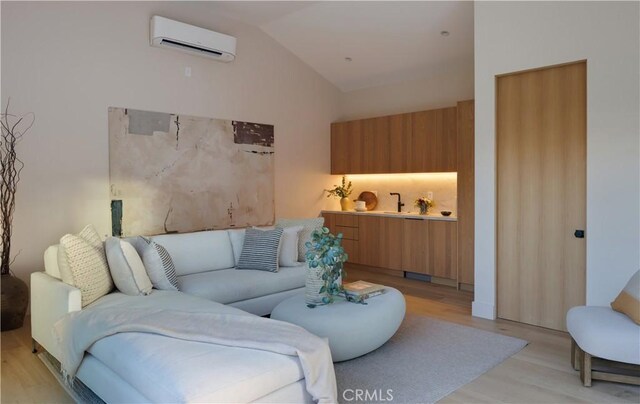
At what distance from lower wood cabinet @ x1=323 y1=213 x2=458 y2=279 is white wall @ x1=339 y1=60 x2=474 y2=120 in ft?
5.37

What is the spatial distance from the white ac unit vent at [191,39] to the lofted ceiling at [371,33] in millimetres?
446

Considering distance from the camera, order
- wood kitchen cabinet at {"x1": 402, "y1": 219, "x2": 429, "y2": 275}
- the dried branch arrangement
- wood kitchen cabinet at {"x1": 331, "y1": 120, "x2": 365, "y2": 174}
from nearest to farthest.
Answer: the dried branch arrangement, wood kitchen cabinet at {"x1": 402, "y1": 219, "x2": 429, "y2": 275}, wood kitchen cabinet at {"x1": 331, "y1": 120, "x2": 365, "y2": 174}

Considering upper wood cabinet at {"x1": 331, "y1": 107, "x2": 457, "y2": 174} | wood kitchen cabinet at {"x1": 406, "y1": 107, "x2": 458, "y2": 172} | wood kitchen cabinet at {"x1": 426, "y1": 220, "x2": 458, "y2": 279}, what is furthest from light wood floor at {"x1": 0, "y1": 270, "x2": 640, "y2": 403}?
upper wood cabinet at {"x1": 331, "y1": 107, "x2": 457, "y2": 174}

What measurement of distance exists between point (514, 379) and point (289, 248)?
235 centimetres

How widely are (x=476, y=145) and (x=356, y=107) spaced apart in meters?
3.22

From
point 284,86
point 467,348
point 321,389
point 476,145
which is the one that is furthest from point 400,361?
point 284,86

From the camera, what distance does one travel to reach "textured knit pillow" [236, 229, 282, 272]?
4.34 meters

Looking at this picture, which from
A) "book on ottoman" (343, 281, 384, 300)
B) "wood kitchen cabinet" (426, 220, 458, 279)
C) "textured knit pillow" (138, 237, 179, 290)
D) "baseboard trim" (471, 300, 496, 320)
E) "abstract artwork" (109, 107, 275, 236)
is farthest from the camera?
"wood kitchen cabinet" (426, 220, 458, 279)

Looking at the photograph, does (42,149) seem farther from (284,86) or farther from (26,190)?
(284,86)

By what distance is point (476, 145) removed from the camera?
4305mm

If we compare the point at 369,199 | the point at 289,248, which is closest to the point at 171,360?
the point at 289,248

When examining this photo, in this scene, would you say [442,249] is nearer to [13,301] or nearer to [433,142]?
[433,142]

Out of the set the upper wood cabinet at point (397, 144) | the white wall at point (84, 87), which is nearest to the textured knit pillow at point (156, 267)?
the white wall at point (84, 87)

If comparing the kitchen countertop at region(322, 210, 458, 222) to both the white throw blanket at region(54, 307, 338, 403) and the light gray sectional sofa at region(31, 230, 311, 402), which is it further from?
the white throw blanket at region(54, 307, 338, 403)
